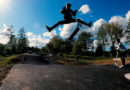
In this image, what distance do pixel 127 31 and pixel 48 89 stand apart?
44.1 meters

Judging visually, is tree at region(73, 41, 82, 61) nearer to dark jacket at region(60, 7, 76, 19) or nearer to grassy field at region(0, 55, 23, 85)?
grassy field at region(0, 55, 23, 85)

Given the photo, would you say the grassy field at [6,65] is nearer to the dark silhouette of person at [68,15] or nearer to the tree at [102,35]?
the dark silhouette of person at [68,15]

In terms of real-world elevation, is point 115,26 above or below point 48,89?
above

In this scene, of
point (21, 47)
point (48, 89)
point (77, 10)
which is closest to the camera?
point (48, 89)

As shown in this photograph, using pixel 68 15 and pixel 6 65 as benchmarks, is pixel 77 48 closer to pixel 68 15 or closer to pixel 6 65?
pixel 6 65

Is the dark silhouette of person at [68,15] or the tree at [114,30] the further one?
the tree at [114,30]

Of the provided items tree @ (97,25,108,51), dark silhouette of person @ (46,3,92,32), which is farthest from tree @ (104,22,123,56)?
dark silhouette of person @ (46,3,92,32)

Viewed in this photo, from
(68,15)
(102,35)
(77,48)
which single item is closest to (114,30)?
(102,35)

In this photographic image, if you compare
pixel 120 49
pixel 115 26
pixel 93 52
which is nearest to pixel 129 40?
pixel 115 26

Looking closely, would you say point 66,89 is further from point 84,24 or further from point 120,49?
point 120,49

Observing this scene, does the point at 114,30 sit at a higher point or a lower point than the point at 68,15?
higher

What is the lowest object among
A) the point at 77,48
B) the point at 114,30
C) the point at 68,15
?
the point at 77,48

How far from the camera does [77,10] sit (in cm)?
311

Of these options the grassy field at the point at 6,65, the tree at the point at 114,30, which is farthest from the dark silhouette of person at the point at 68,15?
the tree at the point at 114,30
